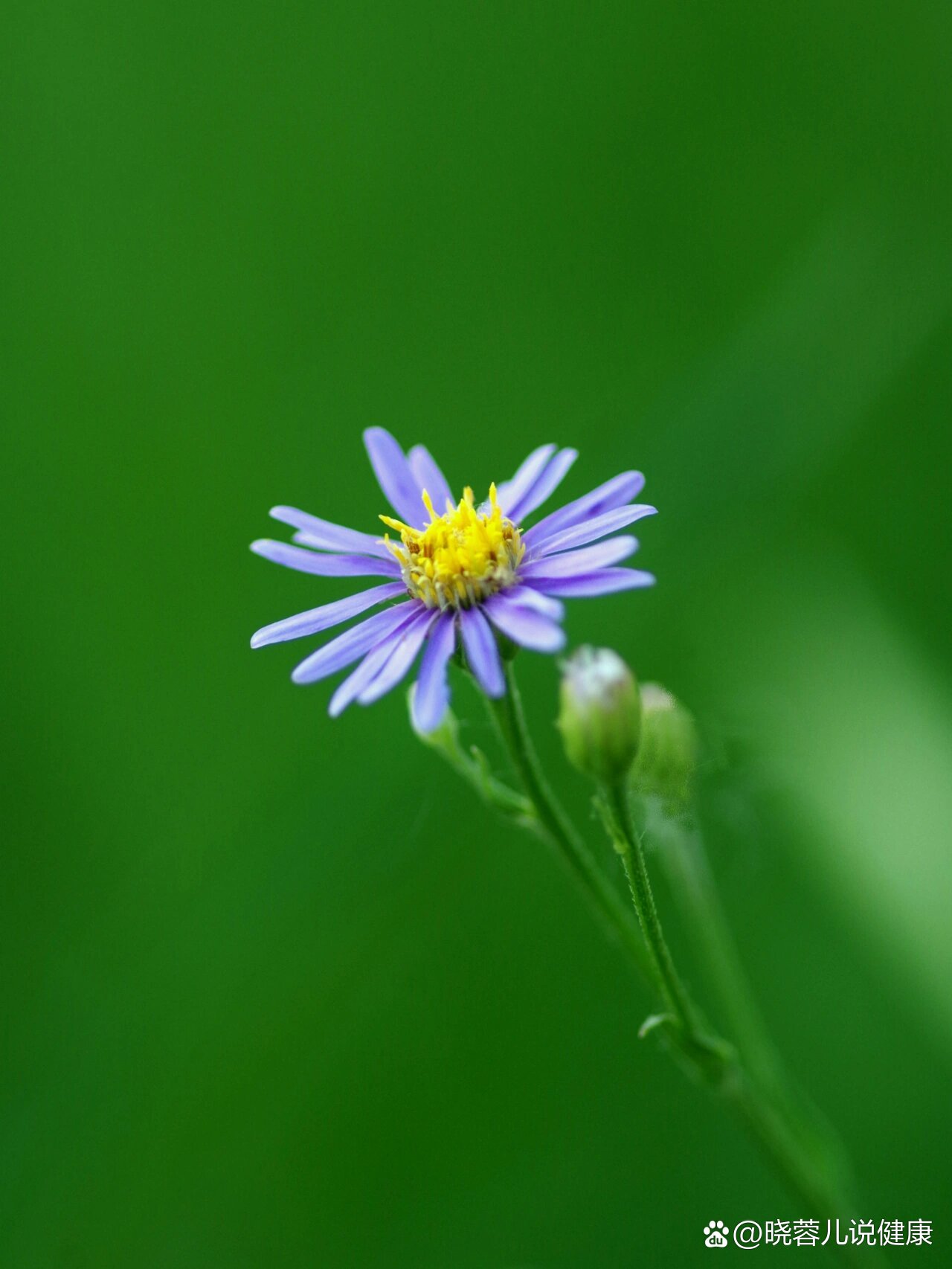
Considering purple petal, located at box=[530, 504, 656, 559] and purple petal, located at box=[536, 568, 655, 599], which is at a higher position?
purple petal, located at box=[530, 504, 656, 559]

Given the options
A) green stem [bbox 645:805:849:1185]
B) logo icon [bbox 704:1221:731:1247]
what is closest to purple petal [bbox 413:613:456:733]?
green stem [bbox 645:805:849:1185]

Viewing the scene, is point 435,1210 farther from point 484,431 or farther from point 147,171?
point 147,171

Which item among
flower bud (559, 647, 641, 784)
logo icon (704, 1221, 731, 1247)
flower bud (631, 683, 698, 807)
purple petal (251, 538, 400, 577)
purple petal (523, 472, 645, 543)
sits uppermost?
purple petal (251, 538, 400, 577)

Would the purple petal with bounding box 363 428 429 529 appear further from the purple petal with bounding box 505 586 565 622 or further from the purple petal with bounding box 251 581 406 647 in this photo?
the purple petal with bounding box 505 586 565 622

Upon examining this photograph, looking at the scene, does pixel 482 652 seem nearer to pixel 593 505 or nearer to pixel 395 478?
pixel 593 505

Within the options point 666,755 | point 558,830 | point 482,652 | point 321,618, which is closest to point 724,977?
point 666,755

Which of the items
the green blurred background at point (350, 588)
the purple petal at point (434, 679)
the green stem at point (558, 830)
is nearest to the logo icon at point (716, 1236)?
the green blurred background at point (350, 588)
